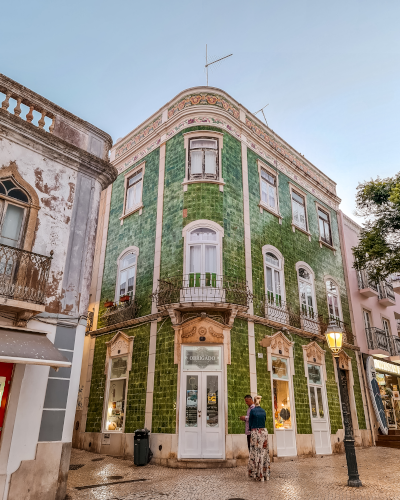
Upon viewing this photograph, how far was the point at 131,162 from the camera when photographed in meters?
17.2

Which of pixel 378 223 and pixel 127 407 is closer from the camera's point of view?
pixel 127 407

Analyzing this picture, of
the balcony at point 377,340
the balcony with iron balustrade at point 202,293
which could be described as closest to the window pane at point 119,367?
the balcony with iron balustrade at point 202,293

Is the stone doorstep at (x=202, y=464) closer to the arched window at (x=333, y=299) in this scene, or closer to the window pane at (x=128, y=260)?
the window pane at (x=128, y=260)

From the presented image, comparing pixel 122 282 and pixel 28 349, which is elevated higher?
pixel 122 282

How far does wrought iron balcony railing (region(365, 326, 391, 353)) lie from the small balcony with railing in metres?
11.7

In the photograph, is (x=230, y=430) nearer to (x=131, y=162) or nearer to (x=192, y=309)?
(x=192, y=309)

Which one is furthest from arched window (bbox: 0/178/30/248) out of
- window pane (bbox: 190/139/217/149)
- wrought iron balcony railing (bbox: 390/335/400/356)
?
wrought iron balcony railing (bbox: 390/335/400/356)

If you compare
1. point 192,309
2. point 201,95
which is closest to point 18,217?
point 192,309

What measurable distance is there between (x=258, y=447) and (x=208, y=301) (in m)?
4.39

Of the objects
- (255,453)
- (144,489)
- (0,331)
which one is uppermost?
(0,331)

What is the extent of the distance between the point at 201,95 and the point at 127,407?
1136 centimetres

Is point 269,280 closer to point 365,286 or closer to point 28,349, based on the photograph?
point 365,286

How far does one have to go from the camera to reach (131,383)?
13.0 metres

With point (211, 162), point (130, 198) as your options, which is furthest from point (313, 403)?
point (130, 198)
